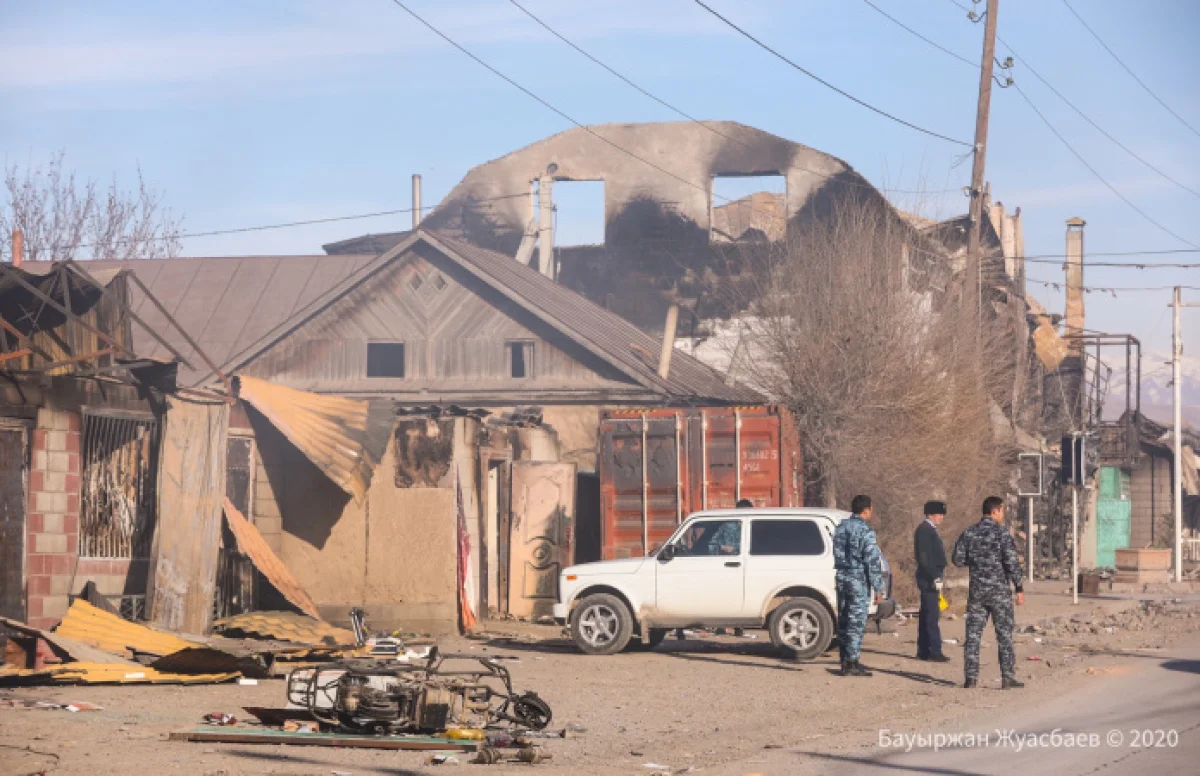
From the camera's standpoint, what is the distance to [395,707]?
403 inches

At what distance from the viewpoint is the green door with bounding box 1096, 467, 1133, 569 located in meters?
50.2

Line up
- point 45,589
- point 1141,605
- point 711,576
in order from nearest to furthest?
point 45,589, point 711,576, point 1141,605

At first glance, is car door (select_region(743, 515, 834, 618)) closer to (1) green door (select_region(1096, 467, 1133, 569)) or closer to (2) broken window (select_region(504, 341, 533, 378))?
(2) broken window (select_region(504, 341, 533, 378))

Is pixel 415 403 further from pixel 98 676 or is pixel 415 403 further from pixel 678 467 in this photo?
pixel 98 676

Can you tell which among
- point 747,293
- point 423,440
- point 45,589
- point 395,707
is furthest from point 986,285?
point 395,707

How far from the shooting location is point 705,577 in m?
17.0

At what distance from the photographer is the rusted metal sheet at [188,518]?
16.5 m

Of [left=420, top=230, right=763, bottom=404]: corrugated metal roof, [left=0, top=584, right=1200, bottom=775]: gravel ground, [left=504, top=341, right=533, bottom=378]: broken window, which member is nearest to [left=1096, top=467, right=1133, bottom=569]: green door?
[left=420, top=230, right=763, bottom=404]: corrugated metal roof

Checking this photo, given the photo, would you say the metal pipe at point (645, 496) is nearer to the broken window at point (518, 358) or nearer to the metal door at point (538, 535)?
the metal door at point (538, 535)

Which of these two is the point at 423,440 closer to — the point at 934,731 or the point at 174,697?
the point at 174,697

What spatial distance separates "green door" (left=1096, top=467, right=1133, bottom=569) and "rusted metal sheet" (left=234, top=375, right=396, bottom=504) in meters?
35.3

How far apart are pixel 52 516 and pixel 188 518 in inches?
66.4

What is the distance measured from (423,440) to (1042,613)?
11.4 metres

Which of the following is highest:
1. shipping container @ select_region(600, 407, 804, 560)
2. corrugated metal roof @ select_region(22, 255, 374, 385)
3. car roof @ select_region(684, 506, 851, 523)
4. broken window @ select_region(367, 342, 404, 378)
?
corrugated metal roof @ select_region(22, 255, 374, 385)
